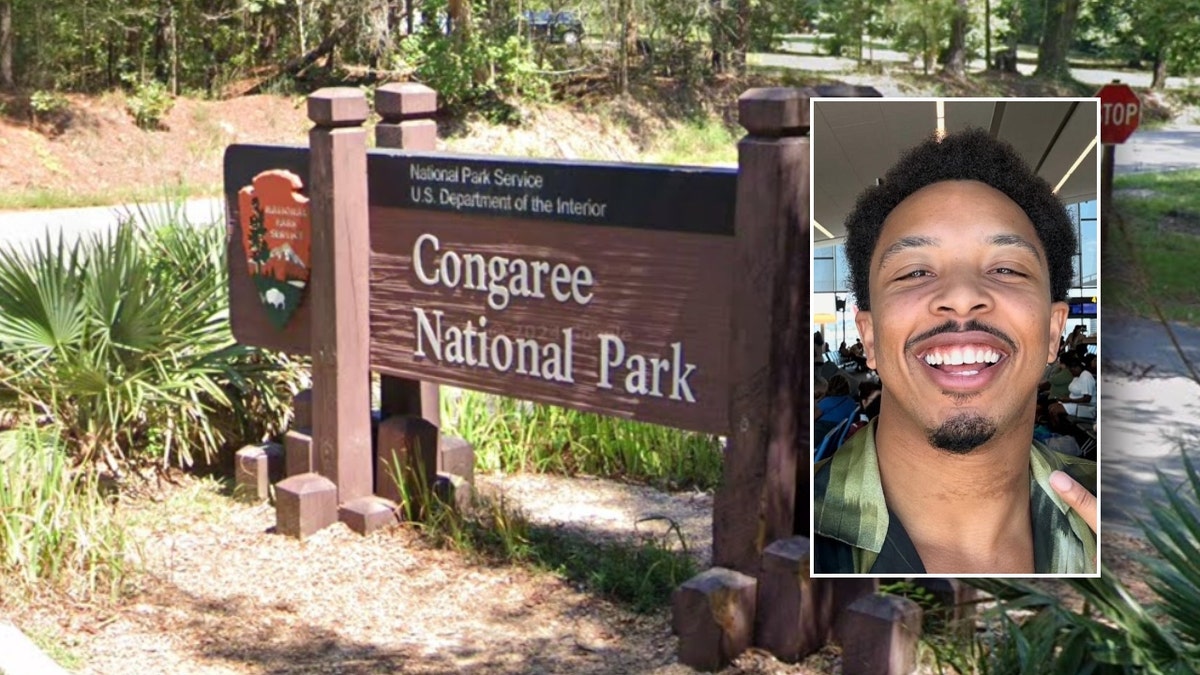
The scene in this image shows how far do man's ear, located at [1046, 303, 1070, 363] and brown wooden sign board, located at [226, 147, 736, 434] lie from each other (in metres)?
2.82

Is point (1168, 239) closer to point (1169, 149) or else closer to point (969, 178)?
point (1169, 149)

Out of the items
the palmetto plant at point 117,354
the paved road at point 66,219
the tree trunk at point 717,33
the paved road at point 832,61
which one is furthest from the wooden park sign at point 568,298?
the paved road at point 832,61

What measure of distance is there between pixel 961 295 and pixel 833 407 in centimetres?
29

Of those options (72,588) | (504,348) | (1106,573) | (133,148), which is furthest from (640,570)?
(133,148)

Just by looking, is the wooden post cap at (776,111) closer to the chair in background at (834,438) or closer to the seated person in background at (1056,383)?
the chair in background at (834,438)

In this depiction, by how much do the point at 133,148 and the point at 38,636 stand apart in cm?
1778

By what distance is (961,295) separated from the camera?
1.81m

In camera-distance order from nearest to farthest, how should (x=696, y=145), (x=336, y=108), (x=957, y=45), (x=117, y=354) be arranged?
(x=336, y=108) → (x=117, y=354) → (x=696, y=145) → (x=957, y=45)

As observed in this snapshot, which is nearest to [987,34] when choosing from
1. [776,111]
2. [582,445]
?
[582,445]

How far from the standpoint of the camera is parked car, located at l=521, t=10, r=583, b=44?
2806 centimetres

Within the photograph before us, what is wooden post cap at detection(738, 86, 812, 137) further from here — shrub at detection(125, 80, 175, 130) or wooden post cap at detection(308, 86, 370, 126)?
shrub at detection(125, 80, 175, 130)

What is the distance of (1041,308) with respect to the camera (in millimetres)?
1790

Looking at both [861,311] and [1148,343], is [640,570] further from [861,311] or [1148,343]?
[1148,343]

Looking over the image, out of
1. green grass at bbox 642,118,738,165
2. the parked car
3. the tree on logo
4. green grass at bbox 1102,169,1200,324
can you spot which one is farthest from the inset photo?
the parked car
